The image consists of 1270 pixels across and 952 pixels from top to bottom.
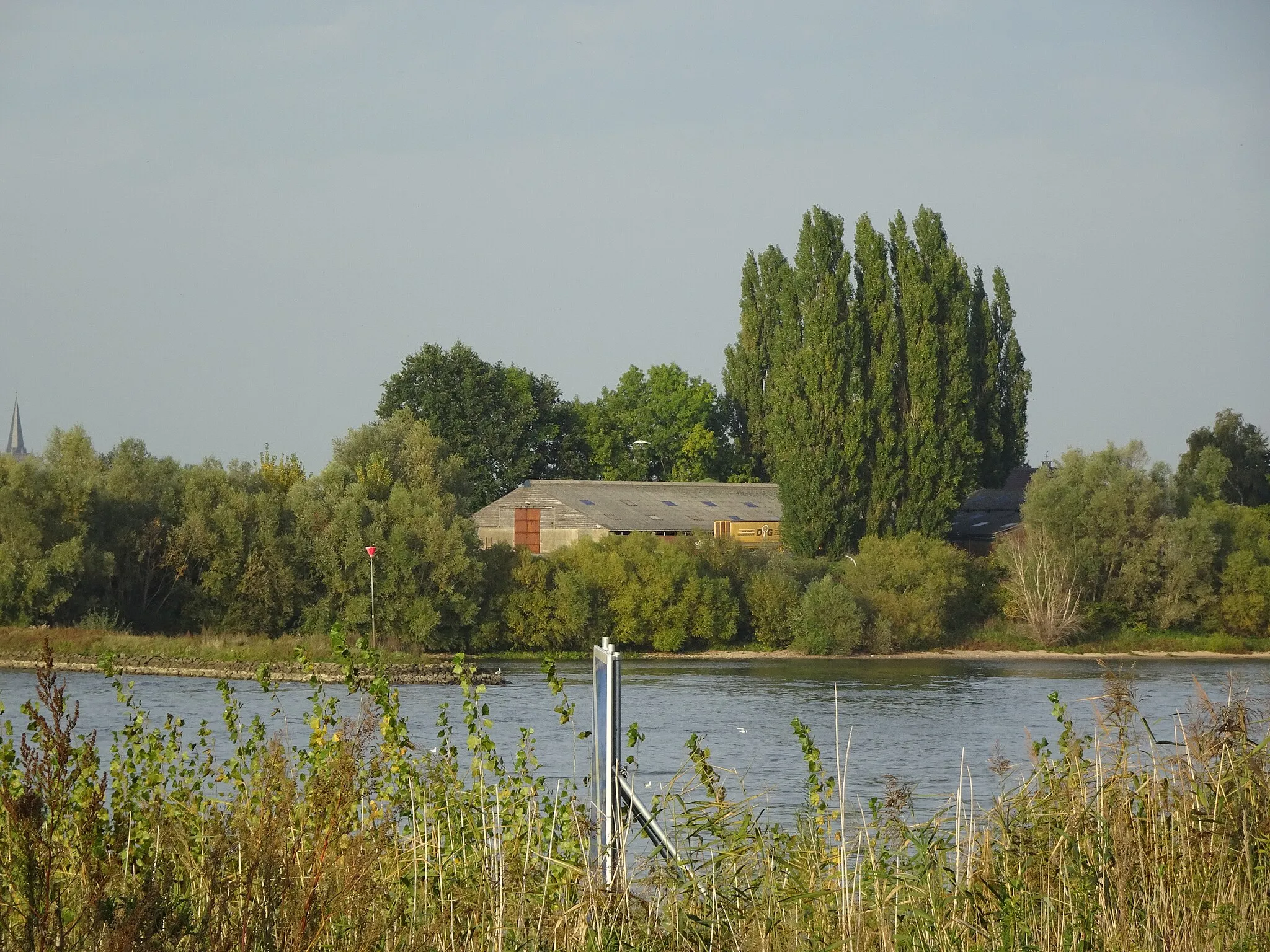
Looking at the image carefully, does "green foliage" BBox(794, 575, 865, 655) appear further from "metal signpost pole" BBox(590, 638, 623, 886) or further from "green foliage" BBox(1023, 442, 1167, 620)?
"metal signpost pole" BBox(590, 638, 623, 886)

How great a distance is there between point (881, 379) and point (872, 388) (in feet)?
1.40

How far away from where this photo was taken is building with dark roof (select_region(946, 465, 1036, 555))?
56750mm

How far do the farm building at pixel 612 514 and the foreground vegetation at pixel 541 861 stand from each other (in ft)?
150

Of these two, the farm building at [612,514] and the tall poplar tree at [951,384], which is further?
the farm building at [612,514]

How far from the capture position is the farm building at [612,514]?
180 ft

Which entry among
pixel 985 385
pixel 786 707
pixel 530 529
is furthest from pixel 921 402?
pixel 786 707

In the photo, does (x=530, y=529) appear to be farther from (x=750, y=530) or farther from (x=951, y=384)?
(x=951, y=384)

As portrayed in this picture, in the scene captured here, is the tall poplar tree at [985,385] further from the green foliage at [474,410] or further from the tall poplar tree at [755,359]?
the green foliage at [474,410]

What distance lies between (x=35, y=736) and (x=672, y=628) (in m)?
42.8

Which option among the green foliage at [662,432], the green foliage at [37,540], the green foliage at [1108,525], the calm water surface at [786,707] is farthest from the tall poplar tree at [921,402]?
the green foliage at [37,540]

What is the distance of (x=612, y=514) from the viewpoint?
5516cm

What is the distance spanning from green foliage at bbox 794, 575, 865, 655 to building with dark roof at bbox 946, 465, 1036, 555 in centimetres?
894

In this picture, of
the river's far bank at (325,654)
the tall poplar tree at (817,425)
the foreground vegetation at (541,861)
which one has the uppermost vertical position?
the tall poplar tree at (817,425)

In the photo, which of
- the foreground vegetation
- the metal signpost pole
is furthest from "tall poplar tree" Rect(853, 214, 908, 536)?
the metal signpost pole
